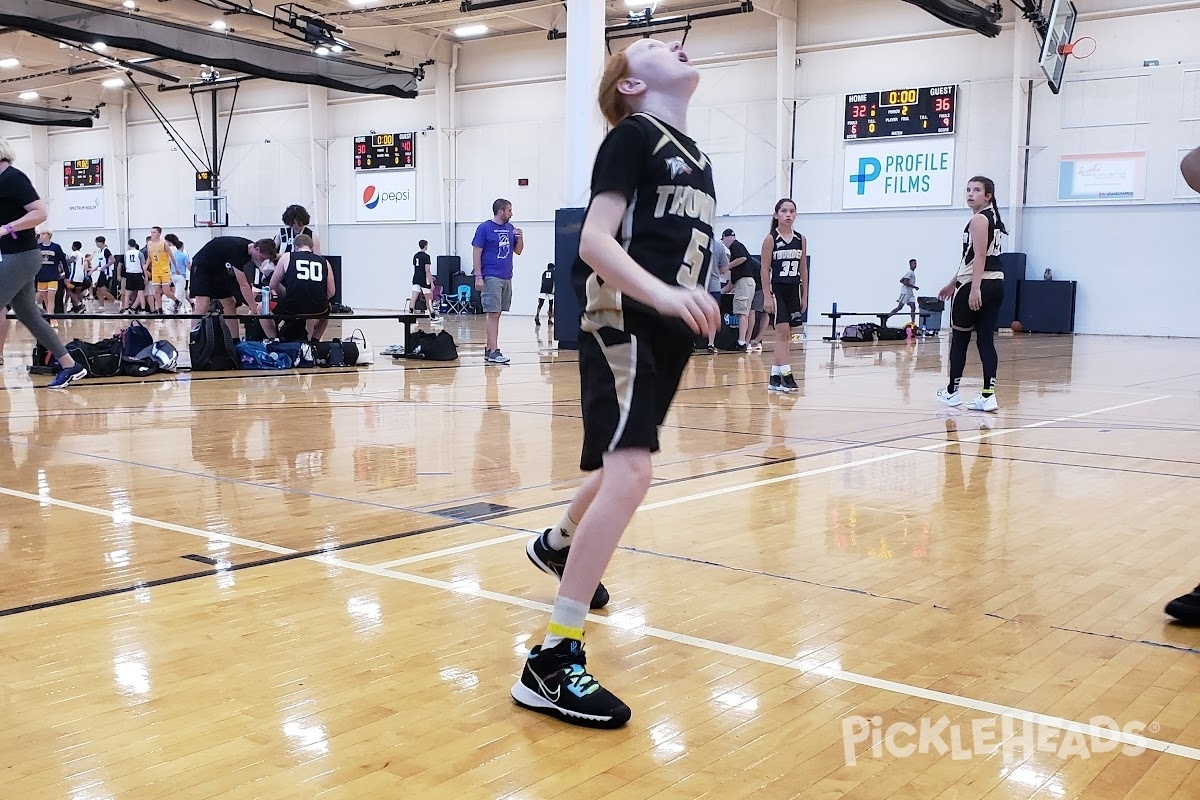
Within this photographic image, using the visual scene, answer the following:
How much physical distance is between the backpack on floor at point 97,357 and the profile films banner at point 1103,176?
689 inches

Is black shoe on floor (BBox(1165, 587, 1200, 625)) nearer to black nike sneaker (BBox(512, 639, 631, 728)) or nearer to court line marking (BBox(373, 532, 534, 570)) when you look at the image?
black nike sneaker (BBox(512, 639, 631, 728))

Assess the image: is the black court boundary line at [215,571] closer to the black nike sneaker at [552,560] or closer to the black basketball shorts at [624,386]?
the black nike sneaker at [552,560]

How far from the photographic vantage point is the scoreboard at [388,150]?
2861cm

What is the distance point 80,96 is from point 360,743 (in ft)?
117

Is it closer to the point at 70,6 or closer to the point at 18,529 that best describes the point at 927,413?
the point at 18,529

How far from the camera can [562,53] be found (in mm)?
26031

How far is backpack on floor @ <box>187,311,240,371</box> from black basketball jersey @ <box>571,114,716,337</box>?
8781mm

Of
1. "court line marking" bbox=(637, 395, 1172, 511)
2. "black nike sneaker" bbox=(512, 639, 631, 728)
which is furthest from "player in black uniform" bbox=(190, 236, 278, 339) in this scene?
"black nike sneaker" bbox=(512, 639, 631, 728)

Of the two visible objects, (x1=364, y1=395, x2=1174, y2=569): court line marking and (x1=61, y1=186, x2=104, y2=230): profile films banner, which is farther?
(x1=61, y1=186, x2=104, y2=230): profile films banner

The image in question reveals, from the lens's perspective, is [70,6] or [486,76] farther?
[486,76]

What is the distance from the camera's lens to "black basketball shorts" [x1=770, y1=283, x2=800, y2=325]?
9.75m

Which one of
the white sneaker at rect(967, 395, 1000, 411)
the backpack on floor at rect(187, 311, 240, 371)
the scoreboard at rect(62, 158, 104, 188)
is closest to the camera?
the white sneaker at rect(967, 395, 1000, 411)

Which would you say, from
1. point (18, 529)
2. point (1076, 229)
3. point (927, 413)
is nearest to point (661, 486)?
point (18, 529)

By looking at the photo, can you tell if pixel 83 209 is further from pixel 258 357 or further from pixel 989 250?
pixel 989 250
